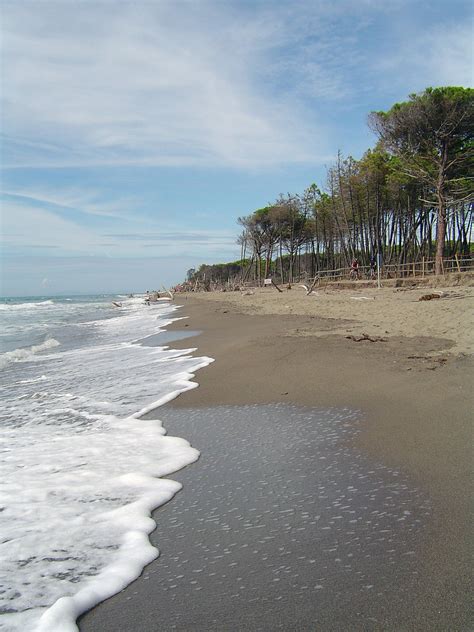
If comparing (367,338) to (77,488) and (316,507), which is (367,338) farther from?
(77,488)

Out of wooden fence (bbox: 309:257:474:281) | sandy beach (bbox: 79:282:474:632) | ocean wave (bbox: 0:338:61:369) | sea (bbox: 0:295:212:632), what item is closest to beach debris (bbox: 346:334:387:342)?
sandy beach (bbox: 79:282:474:632)

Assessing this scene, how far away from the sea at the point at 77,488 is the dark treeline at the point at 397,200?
19.5 meters

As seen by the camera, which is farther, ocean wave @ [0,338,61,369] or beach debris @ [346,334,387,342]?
ocean wave @ [0,338,61,369]

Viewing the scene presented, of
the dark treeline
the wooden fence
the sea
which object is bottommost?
the sea

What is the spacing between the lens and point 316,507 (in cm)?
227

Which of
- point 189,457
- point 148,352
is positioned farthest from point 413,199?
point 189,457

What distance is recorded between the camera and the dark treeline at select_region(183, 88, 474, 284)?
70.2ft

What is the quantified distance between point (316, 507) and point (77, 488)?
151 centimetres

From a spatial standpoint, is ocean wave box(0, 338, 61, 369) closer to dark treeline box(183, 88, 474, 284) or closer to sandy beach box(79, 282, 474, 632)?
sandy beach box(79, 282, 474, 632)

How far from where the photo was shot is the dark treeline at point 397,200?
21406 millimetres

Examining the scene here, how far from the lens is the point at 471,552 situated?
5.87 ft

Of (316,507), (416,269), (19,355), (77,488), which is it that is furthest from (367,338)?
(416,269)

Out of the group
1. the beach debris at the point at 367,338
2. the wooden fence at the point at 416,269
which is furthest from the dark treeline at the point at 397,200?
the beach debris at the point at 367,338

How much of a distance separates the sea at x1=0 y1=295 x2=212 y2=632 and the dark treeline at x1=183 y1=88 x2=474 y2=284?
64.1 ft
